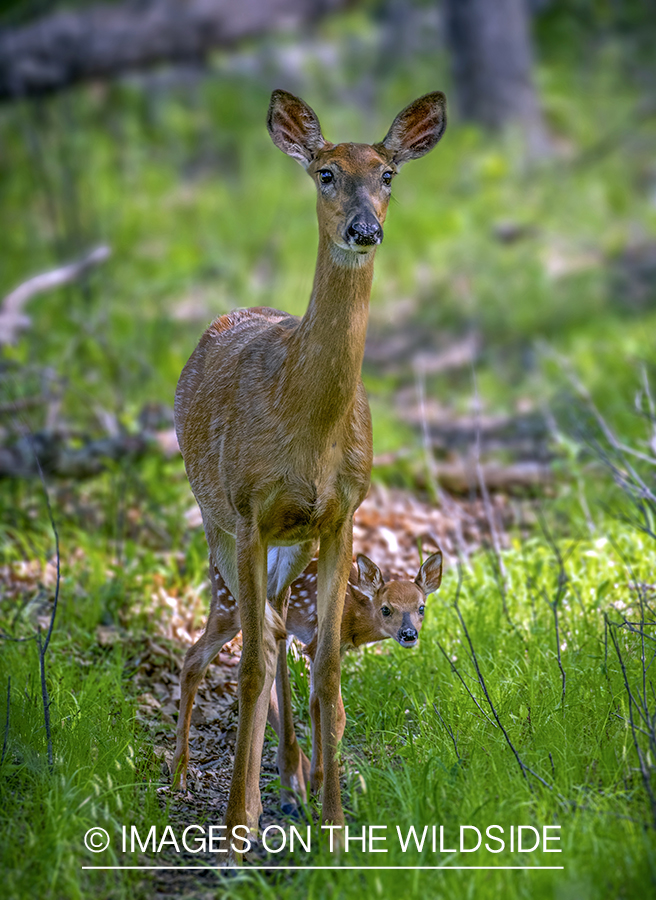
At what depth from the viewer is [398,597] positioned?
14.9 feet

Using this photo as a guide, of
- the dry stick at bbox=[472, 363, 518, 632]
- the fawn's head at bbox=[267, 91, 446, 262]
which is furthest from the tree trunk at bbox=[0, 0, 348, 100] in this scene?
the fawn's head at bbox=[267, 91, 446, 262]

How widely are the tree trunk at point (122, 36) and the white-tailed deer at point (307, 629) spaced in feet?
28.9

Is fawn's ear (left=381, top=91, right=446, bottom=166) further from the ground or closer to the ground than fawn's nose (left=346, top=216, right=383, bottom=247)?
further from the ground

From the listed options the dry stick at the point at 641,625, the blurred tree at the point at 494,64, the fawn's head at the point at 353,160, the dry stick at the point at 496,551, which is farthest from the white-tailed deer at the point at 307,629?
the blurred tree at the point at 494,64

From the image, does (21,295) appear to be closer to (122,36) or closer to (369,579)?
(369,579)

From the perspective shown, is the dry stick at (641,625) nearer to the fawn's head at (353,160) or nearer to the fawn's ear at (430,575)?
the fawn's ear at (430,575)

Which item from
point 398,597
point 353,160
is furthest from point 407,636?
point 353,160

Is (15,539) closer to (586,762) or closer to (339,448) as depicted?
(339,448)

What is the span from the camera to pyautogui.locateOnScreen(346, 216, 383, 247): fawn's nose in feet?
11.7

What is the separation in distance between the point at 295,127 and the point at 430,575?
1.95 m

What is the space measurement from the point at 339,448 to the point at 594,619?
1819 millimetres

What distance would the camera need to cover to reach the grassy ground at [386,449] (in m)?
3.66

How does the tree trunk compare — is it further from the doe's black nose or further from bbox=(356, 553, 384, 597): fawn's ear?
the doe's black nose

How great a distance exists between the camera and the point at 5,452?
271 inches
